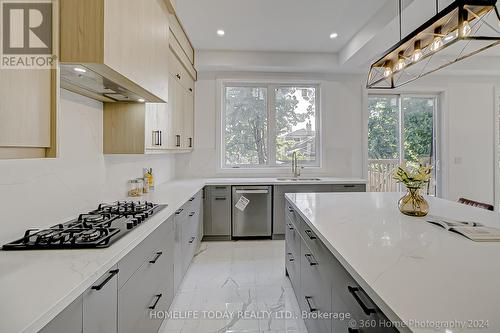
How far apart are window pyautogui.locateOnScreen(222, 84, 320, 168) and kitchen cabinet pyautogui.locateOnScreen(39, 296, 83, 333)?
3.73 m

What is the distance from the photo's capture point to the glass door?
478 centimetres

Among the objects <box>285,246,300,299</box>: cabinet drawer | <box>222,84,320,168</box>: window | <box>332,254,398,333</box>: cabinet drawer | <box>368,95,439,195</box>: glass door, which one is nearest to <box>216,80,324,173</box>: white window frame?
<box>222,84,320,168</box>: window

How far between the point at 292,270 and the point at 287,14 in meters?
2.77

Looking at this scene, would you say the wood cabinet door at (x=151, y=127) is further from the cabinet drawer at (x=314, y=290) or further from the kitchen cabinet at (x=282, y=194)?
the kitchen cabinet at (x=282, y=194)

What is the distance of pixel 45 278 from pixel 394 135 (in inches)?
204

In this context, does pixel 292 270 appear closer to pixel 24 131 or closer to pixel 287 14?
pixel 24 131

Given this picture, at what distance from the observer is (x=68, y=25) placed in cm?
121

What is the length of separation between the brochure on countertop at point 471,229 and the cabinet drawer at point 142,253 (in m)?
1.69

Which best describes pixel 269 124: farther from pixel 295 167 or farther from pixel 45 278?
pixel 45 278

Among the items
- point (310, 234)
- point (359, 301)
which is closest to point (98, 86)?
point (310, 234)

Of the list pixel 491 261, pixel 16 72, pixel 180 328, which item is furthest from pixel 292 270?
pixel 16 72

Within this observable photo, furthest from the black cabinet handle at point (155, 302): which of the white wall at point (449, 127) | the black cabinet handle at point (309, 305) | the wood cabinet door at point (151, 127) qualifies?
the white wall at point (449, 127)

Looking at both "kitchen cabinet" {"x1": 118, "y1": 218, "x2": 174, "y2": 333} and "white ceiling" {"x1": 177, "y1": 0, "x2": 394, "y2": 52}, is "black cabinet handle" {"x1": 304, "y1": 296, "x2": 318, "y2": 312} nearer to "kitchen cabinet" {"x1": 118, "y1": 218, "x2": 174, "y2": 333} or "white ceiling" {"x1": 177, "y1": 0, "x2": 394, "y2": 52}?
"kitchen cabinet" {"x1": 118, "y1": 218, "x2": 174, "y2": 333}

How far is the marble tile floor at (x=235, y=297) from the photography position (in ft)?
6.65
